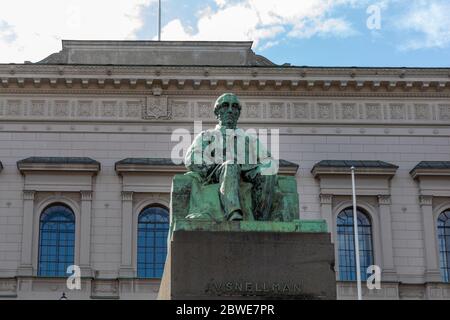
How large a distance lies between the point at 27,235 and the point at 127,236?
339 cm

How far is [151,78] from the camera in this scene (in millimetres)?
37969

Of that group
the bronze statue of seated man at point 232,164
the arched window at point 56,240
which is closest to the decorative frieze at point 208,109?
the arched window at point 56,240

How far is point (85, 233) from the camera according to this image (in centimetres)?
3619

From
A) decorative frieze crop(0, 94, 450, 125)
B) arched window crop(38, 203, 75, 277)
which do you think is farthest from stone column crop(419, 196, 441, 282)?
arched window crop(38, 203, 75, 277)

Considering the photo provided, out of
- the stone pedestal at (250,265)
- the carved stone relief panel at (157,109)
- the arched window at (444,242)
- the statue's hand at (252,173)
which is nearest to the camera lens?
the stone pedestal at (250,265)

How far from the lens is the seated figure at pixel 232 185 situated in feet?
42.3

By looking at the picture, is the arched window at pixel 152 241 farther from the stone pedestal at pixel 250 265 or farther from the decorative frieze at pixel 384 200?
the stone pedestal at pixel 250 265

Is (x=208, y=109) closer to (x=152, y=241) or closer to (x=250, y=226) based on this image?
(x=152, y=241)

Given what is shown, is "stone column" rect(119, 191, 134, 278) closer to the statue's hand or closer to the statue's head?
the statue's head

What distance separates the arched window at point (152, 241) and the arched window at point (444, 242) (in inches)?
374

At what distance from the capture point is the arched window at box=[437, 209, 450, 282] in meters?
36.5
